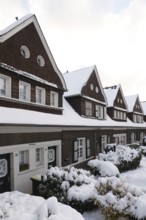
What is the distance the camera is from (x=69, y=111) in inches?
643

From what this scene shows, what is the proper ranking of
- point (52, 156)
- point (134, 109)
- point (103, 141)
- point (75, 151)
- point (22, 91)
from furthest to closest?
1. point (134, 109)
2. point (103, 141)
3. point (75, 151)
4. point (52, 156)
5. point (22, 91)

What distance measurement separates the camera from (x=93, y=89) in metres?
19.4

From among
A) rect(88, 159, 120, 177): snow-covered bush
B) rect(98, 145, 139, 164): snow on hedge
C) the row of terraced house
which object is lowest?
rect(88, 159, 120, 177): snow-covered bush

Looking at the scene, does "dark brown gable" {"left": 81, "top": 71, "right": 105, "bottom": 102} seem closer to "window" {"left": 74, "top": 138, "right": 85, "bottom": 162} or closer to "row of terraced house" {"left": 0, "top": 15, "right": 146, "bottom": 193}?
"row of terraced house" {"left": 0, "top": 15, "right": 146, "bottom": 193}

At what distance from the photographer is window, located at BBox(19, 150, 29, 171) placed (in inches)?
402

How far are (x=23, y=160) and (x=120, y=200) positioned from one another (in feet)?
18.1

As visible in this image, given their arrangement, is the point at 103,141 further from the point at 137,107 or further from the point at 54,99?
the point at 137,107

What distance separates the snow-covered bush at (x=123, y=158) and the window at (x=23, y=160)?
279 inches

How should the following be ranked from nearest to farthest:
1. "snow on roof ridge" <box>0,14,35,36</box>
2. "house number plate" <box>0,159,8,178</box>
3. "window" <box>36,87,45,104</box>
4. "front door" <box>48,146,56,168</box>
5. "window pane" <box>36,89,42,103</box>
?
"house number plate" <box>0,159,8,178</box>
"snow on roof ridge" <box>0,14,35,36</box>
"front door" <box>48,146,56,168</box>
"window pane" <box>36,89,42,103</box>
"window" <box>36,87,45,104</box>

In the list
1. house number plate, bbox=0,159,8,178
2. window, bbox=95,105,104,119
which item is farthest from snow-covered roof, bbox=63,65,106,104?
house number plate, bbox=0,159,8,178

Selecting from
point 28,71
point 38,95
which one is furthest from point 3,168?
point 28,71

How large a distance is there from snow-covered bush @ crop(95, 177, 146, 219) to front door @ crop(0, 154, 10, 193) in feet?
14.1

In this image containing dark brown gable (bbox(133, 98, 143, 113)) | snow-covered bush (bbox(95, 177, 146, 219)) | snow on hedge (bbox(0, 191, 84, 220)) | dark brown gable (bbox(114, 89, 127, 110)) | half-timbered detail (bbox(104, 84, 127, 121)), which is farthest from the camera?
dark brown gable (bbox(133, 98, 143, 113))

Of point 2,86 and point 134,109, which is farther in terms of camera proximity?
point 134,109
